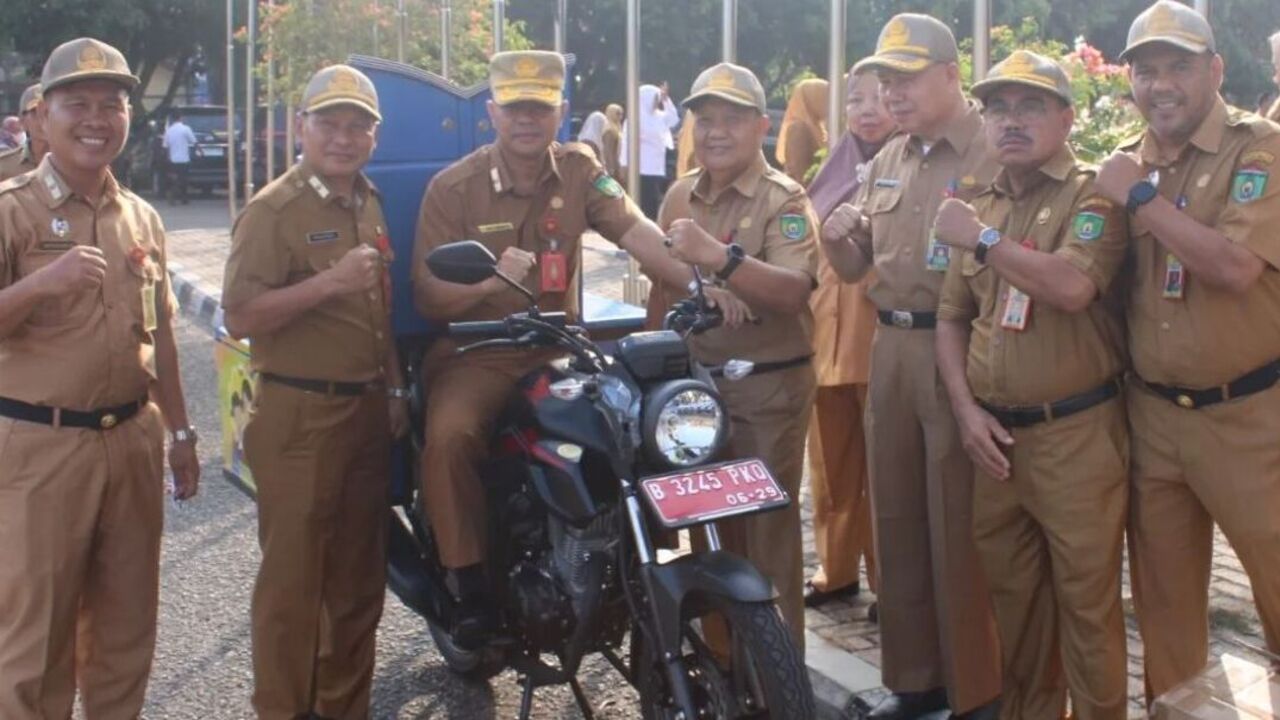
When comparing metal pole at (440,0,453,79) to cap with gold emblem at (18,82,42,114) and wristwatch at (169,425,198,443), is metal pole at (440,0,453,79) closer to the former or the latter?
cap with gold emblem at (18,82,42,114)

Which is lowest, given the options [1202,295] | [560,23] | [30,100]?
[1202,295]

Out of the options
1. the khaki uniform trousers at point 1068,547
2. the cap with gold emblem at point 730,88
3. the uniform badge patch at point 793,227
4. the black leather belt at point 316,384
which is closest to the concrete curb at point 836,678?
the black leather belt at point 316,384

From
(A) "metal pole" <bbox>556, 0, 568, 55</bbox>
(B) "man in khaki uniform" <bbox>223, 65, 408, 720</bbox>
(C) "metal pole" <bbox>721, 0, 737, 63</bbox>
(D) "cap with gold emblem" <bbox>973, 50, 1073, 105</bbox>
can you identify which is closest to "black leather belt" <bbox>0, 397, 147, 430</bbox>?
(B) "man in khaki uniform" <bbox>223, 65, 408, 720</bbox>

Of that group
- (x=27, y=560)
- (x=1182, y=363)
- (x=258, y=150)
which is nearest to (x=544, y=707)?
(x=27, y=560)

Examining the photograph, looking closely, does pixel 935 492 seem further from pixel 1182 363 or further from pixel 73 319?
pixel 73 319

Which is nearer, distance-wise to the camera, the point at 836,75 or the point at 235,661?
the point at 235,661

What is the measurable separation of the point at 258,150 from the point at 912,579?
20734 millimetres

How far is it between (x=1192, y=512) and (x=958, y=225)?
0.96 metres

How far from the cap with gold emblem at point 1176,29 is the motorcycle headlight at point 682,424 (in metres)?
1.41

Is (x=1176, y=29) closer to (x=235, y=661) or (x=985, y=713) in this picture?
(x=985, y=713)

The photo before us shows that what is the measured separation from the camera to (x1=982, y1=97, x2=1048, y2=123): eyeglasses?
3.63 m

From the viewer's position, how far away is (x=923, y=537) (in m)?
4.24

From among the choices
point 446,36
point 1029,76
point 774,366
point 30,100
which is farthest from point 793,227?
point 446,36

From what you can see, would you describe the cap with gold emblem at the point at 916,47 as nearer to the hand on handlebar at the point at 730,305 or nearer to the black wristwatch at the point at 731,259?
the black wristwatch at the point at 731,259
